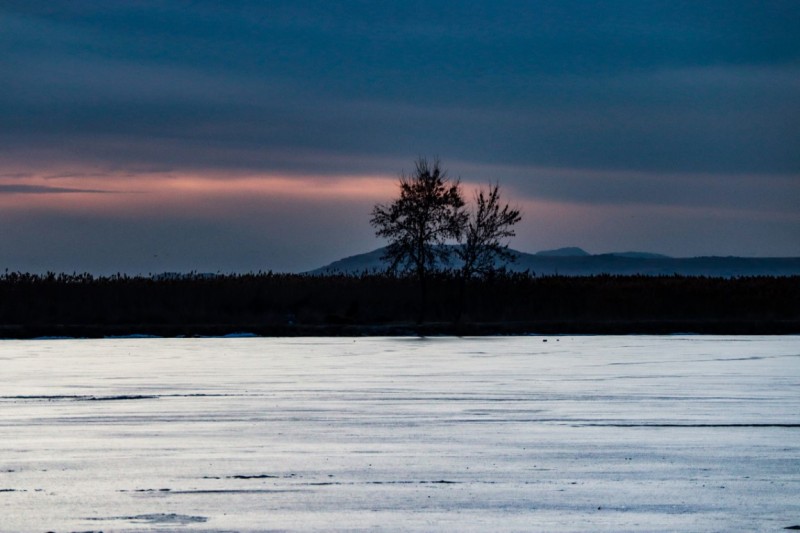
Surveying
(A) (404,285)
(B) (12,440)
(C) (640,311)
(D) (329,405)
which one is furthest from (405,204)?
(B) (12,440)

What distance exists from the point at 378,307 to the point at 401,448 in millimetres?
38354

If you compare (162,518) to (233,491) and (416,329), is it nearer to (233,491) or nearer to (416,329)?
(233,491)

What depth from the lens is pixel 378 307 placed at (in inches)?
1984

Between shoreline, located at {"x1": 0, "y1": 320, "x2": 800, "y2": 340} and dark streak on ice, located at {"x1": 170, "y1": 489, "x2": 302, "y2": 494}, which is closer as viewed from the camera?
dark streak on ice, located at {"x1": 170, "y1": 489, "x2": 302, "y2": 494}

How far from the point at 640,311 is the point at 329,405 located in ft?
115

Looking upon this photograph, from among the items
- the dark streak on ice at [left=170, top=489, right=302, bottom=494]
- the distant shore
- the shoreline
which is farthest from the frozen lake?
the distant shore

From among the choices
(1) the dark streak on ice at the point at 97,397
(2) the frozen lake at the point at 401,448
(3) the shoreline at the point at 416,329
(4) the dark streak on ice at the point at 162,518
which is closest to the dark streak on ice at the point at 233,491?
(2) the frozen lake at the point at 401,448

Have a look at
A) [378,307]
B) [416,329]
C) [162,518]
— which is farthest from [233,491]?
[378,307]

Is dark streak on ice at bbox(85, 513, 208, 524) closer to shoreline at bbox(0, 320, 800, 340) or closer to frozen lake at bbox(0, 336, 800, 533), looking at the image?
frozen lake at bbox(0, 336, 800, 533)

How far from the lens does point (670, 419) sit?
1456 cm

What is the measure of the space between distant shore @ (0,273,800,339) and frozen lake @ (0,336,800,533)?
17.5 metres

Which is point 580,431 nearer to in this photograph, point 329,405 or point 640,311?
point 329,405

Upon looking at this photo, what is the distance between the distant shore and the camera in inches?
1634

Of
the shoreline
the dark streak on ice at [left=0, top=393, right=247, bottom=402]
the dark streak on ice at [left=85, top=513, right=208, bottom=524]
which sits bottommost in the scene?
the dark streak on ice at [left=85, top=513, right=208, bottom=524]
